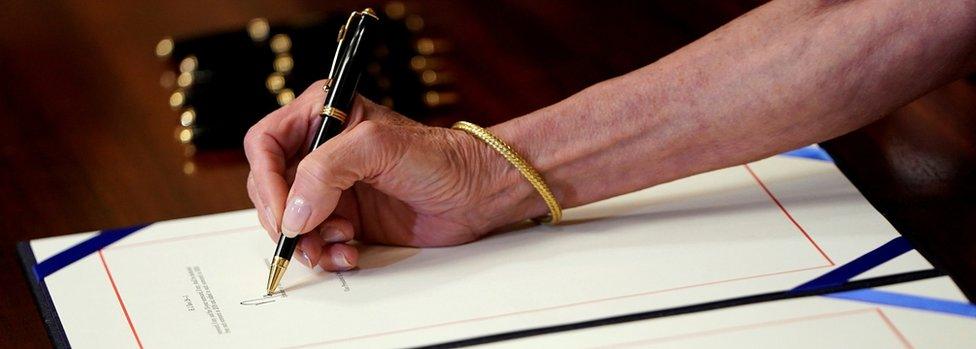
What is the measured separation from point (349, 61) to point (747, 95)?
1.22 feet

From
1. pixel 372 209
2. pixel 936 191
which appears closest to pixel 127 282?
pixel 372 209

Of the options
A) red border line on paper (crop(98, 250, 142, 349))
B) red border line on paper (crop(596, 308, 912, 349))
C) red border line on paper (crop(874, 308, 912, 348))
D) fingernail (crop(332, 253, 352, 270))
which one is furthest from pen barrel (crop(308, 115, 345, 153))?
red border line on paper (crop(874, 308, 912, 348))

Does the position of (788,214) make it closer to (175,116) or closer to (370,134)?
(370,134)

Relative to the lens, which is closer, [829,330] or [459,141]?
[829,330]

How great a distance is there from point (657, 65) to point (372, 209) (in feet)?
1.01

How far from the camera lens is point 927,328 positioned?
1.07 meters

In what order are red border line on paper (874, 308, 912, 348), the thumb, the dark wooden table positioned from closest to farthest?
red border line on paper (874, 308, 912, 348) < the thumb < the dark wooden table

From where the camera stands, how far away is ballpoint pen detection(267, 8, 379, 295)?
122 cm

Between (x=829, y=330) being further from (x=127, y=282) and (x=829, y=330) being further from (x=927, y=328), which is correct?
(x=127, y=282)

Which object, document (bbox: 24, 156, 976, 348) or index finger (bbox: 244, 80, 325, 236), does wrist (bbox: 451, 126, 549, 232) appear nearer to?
document (bbox: 24, 156, 976, 348)

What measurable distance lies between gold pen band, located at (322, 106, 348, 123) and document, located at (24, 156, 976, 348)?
0.13m

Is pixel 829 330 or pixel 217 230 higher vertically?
pixel 217 230

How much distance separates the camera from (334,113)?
4.00ft

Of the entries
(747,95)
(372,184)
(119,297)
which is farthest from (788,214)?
(119,297)
